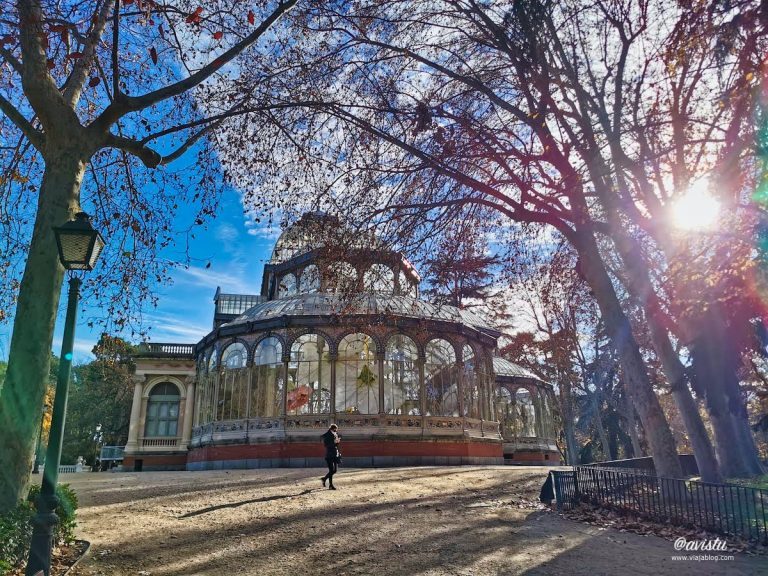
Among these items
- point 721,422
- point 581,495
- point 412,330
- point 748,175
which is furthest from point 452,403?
point 748,175

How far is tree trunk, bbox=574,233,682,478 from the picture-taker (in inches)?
425

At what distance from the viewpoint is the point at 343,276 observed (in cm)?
1268

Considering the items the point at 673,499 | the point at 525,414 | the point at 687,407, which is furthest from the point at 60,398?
the point at 525,414

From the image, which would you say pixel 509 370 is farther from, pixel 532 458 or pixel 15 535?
pixel 15 535

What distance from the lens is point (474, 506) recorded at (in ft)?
33.2

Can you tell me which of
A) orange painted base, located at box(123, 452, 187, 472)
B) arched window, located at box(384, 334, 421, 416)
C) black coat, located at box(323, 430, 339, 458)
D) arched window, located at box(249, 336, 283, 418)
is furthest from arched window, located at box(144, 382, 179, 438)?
black coat, located at box(323, 430, 339, 458)

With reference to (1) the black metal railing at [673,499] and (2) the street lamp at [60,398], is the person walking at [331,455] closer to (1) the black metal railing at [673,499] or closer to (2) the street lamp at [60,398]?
(1) the black metal railing at [673,499]

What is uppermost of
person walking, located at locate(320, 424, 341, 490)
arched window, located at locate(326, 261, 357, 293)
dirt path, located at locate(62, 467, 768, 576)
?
arched window, located at locate(326, 261, 357, 293)

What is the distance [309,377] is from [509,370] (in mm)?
15593

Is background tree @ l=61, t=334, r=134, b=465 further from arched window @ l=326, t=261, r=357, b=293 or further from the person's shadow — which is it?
the person's shadow

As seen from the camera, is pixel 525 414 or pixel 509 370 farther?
pixel 509 370

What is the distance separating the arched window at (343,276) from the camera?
12.3m

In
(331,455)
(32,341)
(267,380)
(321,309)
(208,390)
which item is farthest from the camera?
(208,390)

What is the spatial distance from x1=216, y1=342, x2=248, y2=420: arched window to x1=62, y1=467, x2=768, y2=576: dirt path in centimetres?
1057
